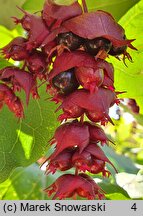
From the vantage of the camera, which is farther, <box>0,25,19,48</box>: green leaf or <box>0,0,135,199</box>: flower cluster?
<box>0,25,19,48</box>: green leaf

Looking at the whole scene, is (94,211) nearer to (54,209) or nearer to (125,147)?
(54,209)

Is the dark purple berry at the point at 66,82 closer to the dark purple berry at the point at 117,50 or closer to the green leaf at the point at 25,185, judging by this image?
the dark purple berry at the point at 117,50

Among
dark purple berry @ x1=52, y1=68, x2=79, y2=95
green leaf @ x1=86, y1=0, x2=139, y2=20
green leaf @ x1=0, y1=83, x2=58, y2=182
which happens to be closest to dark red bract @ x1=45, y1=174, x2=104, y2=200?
dark purple berry @ x1=52, y1=68, x2=79, y2=95

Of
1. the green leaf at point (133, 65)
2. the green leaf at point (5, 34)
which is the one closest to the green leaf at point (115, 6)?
the green leaf at point (133, 65)

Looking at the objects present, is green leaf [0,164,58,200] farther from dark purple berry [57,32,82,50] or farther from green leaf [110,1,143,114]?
dark purple berry [57,32,82,50]

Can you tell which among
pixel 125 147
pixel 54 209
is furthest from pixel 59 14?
pixel 125 147

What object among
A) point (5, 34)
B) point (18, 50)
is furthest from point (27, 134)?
point (18, 50)

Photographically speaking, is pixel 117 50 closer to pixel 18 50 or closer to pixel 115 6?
pixel 18 50
